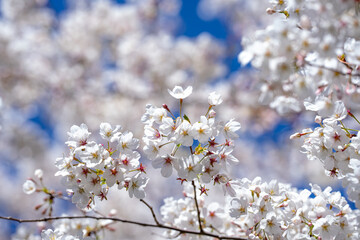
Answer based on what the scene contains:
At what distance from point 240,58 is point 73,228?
1.80 metres

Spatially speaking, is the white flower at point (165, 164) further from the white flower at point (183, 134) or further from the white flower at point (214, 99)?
the white flower at point (214, 99)

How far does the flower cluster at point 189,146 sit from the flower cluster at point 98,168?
0.12 m

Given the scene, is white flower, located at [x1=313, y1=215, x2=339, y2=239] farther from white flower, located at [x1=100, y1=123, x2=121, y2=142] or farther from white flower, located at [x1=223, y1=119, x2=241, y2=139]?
white flower, located at [x1=100, y1=123, x2=121, y2=142]

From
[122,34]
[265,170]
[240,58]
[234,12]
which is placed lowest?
[240,58]

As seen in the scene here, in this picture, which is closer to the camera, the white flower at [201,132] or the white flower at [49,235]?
the white flower at [201,132]

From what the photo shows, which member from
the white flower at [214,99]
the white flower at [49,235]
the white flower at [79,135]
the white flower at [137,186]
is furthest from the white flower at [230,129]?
the white flower at [49,235]

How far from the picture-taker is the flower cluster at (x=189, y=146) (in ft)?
6.29

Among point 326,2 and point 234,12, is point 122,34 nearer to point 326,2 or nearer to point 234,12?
point 234,12

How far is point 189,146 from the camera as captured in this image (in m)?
1.93

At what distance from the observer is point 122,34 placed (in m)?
10.8

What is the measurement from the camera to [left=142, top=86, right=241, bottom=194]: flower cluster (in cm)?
192

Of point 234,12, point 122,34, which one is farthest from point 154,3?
point 234,12

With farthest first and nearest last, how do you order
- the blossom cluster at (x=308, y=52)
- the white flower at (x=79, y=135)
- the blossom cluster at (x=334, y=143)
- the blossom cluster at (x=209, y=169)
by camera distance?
the white flower at (x=79, y=135) < the blossom cluster at (x=209, y=169) < the blossom cluster at (x=334, y=143) < the blossom cluster at (x=308, y=52)

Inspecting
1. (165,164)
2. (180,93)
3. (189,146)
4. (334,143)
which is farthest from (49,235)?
(334,143)
